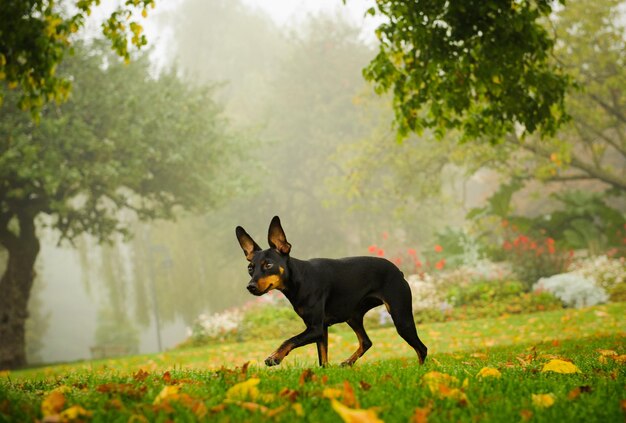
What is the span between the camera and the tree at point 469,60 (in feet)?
20.5

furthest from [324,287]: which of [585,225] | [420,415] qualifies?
[585,225]

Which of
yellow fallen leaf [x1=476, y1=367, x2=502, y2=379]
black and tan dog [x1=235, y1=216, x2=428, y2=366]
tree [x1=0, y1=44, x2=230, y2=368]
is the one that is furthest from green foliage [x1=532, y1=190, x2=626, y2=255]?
yellow fallen leaf [x1=476, y1=367, x2=502, y2=379]

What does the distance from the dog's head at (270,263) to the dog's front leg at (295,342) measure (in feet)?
1.25

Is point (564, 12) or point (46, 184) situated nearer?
point (46, 184)

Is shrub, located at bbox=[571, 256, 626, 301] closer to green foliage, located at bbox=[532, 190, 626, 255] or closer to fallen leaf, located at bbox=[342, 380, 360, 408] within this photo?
green foliage, located at bbox=[532, 190, 626, 255]

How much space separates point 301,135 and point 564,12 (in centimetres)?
1904

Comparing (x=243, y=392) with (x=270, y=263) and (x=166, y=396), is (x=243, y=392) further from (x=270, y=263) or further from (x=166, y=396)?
(x=270, y=263)

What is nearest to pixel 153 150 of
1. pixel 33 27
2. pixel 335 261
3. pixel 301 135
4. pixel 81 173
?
pixel 81 173

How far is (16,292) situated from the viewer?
1566 centimetres

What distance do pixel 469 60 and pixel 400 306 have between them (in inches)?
139

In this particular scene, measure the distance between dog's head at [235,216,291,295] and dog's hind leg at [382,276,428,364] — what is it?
0.90 m

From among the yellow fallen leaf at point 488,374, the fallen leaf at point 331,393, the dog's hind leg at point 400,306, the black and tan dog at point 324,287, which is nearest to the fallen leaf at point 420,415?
the fallen leaf at point 331,393

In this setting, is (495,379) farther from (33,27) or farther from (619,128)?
(619,128)

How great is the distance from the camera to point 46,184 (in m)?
14.0
